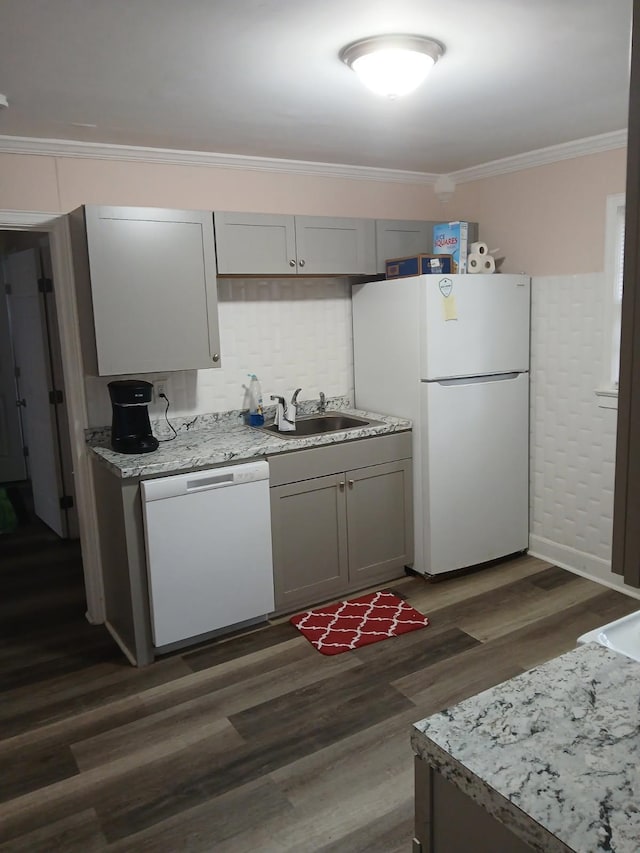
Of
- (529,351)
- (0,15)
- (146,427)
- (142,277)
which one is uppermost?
(0,15)

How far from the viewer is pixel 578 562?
12.7 feet

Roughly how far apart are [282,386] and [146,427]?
101cm

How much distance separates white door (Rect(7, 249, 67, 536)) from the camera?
4.66 m

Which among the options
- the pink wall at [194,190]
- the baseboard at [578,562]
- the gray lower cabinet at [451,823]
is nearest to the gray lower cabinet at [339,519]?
the baseboard at [578,562]

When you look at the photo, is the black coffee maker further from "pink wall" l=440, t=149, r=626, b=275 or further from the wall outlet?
"pink wall" l=440, t=149, r=626, b=275

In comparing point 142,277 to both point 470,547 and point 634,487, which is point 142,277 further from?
point 634,487

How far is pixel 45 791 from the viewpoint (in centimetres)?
230

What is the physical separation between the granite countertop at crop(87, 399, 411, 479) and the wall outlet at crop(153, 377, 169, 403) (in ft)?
→ 0.55

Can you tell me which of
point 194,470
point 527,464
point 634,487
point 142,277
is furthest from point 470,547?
point 634,487

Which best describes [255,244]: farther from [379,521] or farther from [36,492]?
[36,492]

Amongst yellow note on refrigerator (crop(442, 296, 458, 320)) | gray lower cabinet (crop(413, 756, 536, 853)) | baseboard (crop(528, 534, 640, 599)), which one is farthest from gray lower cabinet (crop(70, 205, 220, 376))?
gray lower cabinet (crop(413, 756, 536, 853))

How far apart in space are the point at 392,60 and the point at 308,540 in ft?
7.33

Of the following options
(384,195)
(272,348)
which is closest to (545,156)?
(384,195)

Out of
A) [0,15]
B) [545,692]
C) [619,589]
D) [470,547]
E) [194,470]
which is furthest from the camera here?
[470,547]
